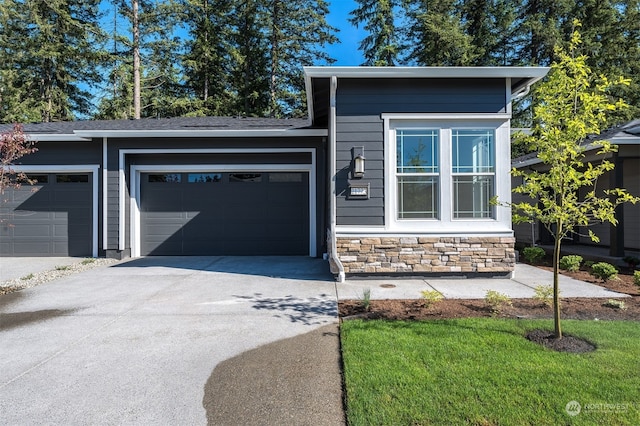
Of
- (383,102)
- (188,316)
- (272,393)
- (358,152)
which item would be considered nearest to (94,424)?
(272,393)

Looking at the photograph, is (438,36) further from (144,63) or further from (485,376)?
(485,376)

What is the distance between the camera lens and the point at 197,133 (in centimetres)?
816

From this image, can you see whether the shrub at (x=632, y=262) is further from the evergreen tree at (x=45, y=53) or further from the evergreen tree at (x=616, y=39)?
the evergreen tree at (x=45, y=53)

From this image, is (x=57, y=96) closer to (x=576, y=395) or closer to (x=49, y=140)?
(x=49, y=140)

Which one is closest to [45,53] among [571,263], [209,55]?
[209,55]

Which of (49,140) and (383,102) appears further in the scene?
(49,140)

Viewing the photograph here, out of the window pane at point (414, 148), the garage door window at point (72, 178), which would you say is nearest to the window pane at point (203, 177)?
the garage door window at point (72, 178)

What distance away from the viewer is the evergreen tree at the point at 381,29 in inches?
684

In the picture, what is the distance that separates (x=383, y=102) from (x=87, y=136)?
7.32 metres

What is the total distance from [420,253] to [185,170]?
636 centimetres

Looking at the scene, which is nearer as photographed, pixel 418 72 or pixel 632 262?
pixel 418 72

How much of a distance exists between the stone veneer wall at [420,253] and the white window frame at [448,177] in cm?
18

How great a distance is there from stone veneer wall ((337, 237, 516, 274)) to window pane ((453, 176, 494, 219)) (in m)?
0.45

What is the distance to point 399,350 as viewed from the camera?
116 inches
